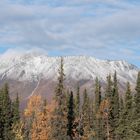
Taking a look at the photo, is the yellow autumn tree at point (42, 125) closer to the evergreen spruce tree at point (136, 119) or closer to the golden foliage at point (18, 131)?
the golden foliage at point (18, 131)

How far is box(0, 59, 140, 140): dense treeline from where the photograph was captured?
274ft

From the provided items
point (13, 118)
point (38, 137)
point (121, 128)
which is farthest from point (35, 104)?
point (13, 118)

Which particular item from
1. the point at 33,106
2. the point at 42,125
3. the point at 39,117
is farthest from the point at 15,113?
the point at 39,117

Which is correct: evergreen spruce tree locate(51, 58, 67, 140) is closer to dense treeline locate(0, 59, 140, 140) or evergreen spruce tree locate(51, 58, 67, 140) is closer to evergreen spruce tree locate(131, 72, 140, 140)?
dense treeline locate(0, 59, 140, 140)

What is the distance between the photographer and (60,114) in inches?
3307

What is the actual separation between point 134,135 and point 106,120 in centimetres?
3980

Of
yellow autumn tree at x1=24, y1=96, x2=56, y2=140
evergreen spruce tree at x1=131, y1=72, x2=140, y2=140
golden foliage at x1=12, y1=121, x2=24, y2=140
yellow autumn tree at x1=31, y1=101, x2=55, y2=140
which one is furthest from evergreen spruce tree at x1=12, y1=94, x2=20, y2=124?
evergreen spruce tree at x1=131, y1=72, x2=140, y2=140

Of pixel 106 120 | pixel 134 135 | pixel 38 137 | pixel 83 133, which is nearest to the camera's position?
pixel 134 135

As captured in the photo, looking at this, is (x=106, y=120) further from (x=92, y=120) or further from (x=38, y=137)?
(x=38, y=137)

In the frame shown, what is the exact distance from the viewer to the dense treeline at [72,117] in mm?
83438

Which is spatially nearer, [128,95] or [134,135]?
[134,135]

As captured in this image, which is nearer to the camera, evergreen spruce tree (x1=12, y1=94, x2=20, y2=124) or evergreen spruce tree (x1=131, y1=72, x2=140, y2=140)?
evergreen spruce tree (x1=131, y1=72, x2=140, y2=140)

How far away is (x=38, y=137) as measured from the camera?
3519 inches

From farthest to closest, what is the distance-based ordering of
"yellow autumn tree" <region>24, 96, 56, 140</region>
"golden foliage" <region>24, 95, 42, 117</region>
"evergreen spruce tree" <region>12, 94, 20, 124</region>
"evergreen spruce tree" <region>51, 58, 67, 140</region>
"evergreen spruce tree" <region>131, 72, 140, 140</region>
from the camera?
"evergreen spruce tree" <region>12, 94, 20, 124</region> < "golden foliage" <region>24, 95, 42, 117</region> < "yellow autumn tree" <region>24, 96, 56, 140</region> < "evergreen spruce tree" <region>51, 58, 67, 140</region> < "evergreen spruce tree" <region>131, 72, 140, 140</region>
